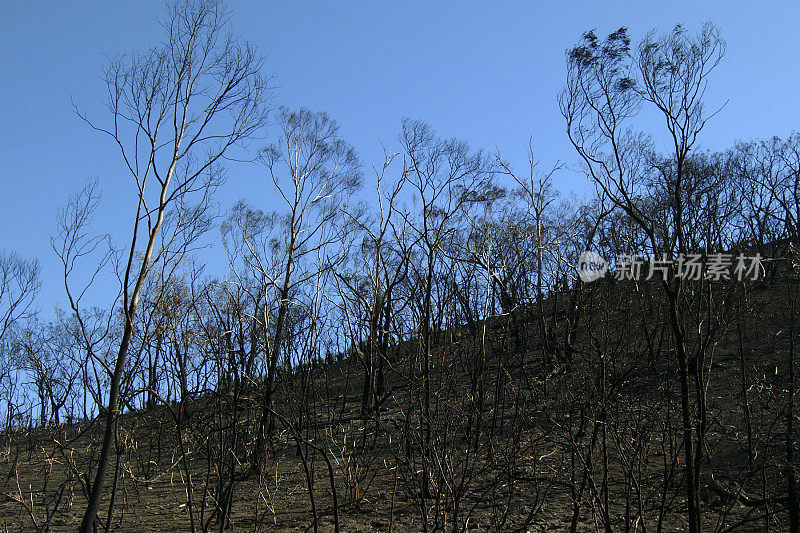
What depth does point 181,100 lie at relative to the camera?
25.0 ft

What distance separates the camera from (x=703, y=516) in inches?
300

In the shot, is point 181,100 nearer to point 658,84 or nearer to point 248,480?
point 658,84

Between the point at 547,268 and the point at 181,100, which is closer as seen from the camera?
the point at 181,100

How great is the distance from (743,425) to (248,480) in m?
9.36

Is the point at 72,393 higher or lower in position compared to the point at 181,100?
lower

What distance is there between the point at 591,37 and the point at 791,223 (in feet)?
76.9

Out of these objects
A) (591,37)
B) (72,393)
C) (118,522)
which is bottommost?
(118,522)

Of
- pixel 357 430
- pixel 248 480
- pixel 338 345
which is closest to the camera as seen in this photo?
pixel 248 480

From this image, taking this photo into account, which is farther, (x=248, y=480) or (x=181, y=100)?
(x=248, y=480)

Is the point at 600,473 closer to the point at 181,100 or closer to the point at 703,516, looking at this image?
the point at 703,516

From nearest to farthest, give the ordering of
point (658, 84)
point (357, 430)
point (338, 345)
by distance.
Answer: point (658, 84) → point (357, 430) → point (338, 345)

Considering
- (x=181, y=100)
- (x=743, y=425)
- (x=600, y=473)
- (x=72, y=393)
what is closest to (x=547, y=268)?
(x=743, y=425)

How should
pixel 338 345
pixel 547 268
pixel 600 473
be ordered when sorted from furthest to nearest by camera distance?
pixel 338 345
pixel 547 268
pixel 600 473

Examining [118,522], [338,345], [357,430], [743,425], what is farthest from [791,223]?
[118,522]
